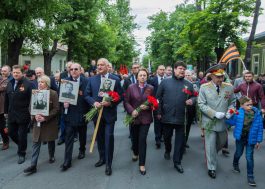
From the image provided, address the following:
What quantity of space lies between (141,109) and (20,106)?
2.54m

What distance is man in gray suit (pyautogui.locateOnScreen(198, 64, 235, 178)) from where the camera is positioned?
5.57m

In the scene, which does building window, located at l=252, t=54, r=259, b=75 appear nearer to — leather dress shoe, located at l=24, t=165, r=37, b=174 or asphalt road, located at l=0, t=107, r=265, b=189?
asphalt road, located at l=0, t=107, r=265, b=189

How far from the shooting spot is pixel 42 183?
523cm

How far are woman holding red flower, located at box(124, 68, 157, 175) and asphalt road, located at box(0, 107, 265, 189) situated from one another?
1.41ft

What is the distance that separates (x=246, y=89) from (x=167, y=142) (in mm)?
2891

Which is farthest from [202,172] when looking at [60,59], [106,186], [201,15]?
[60,59]

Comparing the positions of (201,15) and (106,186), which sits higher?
(201,15)

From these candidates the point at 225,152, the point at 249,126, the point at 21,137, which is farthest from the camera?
the point at 225,152

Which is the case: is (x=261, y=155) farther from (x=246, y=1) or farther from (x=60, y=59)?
(x=60, y=59)

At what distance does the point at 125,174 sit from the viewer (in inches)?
224

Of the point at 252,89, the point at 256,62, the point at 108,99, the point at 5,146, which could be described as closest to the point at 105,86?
the point at 108,99

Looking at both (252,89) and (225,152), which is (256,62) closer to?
(252,89)

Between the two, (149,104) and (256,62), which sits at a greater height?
(256,62)

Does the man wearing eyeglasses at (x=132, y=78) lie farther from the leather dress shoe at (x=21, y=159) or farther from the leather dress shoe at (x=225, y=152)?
the leather dress shoe at (x=21, y=159)
